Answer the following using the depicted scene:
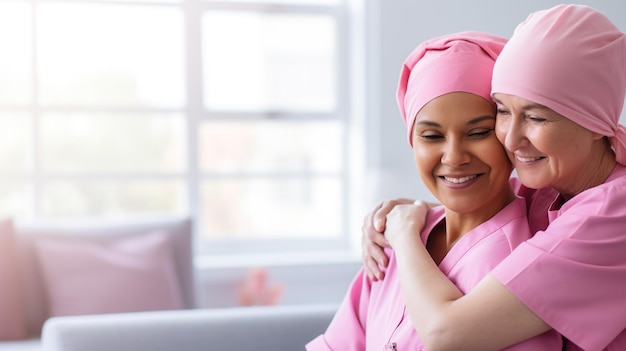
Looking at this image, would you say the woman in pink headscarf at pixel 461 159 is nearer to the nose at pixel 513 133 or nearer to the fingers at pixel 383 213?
the nose at pixel 513 133

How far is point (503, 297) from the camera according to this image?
1.31 metres

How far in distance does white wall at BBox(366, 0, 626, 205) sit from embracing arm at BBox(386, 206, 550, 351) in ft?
11.1

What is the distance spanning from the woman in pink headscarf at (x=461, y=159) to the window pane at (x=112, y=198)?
132 inches

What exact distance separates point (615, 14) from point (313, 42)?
1.84 metres

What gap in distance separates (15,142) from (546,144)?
3.99 meters

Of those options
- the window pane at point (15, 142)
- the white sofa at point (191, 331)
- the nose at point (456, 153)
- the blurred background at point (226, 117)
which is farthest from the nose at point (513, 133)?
the window pane at point (15, 142)

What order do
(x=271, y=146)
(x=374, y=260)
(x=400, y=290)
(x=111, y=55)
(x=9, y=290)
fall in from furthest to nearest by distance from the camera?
(x=271, y=146) < (x=111, y=55) < (x=9, y=290) < (x=374, y=260) < (x=400, y=290)

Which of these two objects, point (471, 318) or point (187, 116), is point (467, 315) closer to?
point (471, 318)

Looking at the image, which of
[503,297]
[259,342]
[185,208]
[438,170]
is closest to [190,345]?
[259,342]

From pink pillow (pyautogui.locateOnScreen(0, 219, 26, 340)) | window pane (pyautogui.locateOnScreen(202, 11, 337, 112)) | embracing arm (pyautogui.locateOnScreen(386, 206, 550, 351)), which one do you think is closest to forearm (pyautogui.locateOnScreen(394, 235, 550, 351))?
embracing arm (pyautogui.locateOnScreen(386, 206, 550, 351))

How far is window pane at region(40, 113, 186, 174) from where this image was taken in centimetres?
477

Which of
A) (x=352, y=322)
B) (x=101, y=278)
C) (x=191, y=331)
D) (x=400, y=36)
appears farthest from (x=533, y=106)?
(x=400, y=36)

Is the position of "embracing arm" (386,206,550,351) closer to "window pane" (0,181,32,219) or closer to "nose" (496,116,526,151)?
"nose" (496,116,526,151)

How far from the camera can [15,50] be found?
4680 millimetres
